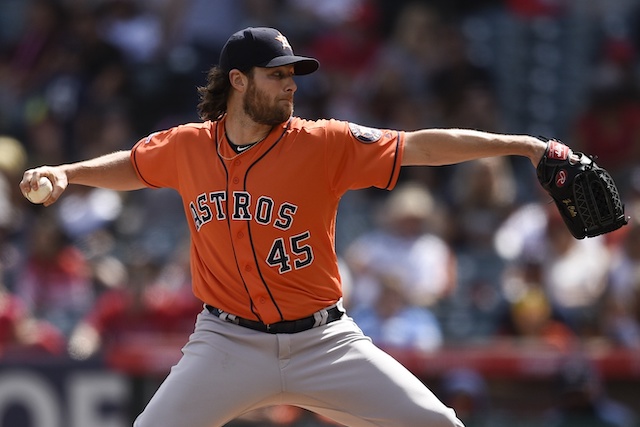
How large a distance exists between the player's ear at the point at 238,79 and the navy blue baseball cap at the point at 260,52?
0.03m

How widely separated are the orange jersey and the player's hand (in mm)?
549

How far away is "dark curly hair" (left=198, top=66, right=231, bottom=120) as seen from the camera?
17.0 ft

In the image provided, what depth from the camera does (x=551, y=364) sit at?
24.6 feet

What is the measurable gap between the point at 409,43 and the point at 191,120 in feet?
6.95

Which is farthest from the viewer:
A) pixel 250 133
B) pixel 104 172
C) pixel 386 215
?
pixel 386 215

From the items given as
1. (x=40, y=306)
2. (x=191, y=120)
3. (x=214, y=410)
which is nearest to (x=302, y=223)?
(x=214, y=410)

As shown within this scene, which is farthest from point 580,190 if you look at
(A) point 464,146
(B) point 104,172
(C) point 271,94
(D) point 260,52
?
(B) point 104,172

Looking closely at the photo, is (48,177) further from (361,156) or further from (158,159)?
(361,156)

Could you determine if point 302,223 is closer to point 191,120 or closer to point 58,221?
point 58,221

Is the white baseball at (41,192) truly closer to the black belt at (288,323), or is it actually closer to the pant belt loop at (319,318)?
the black belt at (288,323)

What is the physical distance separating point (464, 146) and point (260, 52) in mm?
933

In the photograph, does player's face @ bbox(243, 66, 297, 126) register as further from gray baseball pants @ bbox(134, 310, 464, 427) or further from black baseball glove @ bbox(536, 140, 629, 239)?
black baseball glove @ bbox(536, 140, 629, 239)

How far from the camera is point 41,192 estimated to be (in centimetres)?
468

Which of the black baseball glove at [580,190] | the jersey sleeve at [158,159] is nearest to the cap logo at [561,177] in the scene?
the black baseball glove at [580,190]
